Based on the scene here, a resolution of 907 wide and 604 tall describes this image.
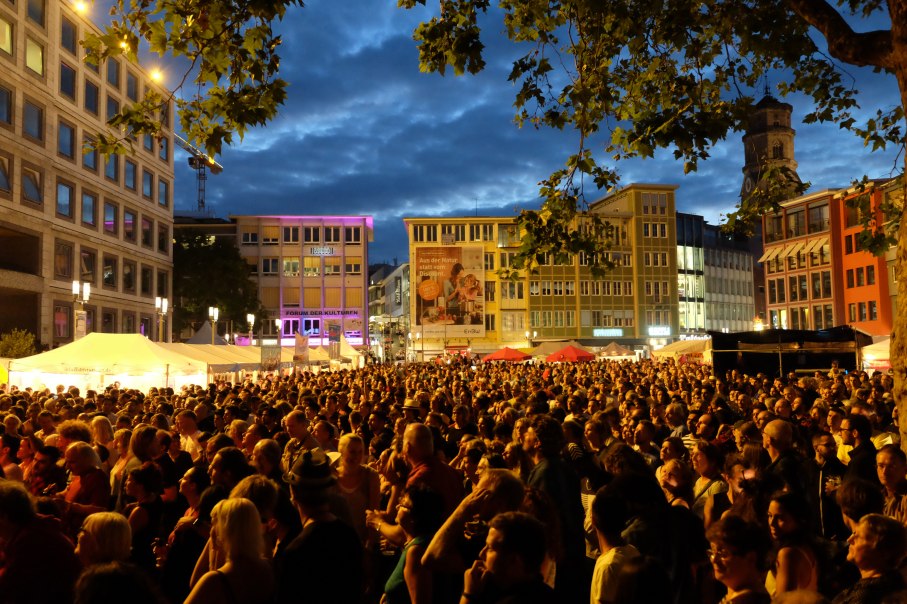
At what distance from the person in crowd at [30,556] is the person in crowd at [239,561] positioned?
779 millimetres

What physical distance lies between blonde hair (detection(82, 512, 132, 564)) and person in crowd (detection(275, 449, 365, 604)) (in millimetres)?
756

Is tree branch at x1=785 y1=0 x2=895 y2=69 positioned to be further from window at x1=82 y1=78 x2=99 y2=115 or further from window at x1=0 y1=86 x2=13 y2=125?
window at x1=82 y1=78 x2=99 y2=115

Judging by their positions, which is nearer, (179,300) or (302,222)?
(179,300)

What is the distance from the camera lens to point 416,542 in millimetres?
3932

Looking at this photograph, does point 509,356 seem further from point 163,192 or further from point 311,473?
point 311,473

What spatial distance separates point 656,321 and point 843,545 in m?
81.1

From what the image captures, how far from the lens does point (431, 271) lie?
7000cm

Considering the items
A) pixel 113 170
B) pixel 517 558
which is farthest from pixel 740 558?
pixel 113 170

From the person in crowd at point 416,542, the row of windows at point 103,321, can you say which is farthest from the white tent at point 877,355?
the row of windows at point 103,321

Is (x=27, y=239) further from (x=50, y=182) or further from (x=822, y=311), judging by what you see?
(x=822, y=311)

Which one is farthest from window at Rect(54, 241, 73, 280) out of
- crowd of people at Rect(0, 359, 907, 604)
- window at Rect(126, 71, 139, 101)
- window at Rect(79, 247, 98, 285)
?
crowd of people at Rect(0, 359, 907, 604)

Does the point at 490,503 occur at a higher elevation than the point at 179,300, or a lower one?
lower

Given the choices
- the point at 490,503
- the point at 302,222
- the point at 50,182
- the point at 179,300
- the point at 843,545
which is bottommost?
the point at 843,545

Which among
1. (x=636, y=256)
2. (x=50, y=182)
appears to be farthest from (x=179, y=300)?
(x=636, y=256)
